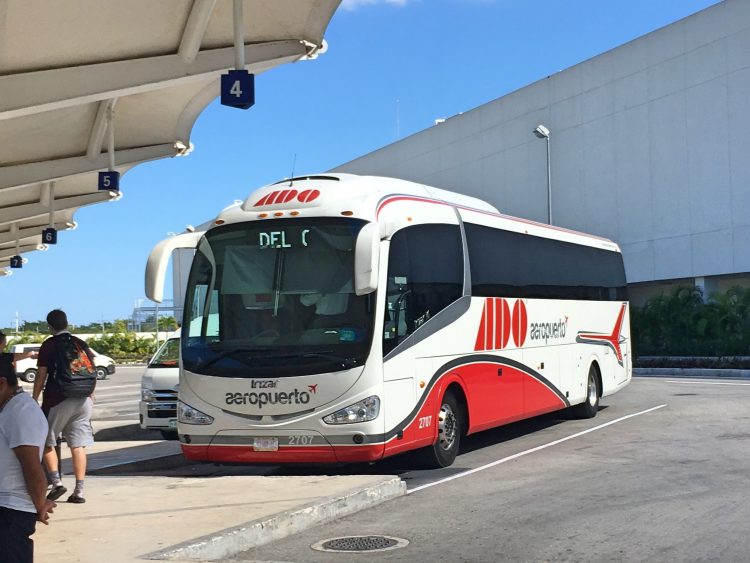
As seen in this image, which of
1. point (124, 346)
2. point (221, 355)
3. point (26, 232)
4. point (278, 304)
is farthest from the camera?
point (124, 346)

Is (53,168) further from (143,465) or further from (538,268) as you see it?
(538,268)

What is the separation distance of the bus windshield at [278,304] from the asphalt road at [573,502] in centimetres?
200

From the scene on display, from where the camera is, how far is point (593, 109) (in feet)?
155

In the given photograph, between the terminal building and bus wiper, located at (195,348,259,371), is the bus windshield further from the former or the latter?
the terminal building

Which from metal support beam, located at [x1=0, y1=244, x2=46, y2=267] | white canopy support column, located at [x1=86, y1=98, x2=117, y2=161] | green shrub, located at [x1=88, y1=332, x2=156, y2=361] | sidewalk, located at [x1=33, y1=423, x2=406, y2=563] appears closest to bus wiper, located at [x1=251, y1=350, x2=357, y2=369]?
sidewalk, located at [x1=33, y1=423, x2=406, y2=563]

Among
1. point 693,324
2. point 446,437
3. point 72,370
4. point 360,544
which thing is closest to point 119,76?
point 72,370

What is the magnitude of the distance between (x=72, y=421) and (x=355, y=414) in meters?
3.05

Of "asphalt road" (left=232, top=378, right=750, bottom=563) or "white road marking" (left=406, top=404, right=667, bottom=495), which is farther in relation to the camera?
"white road marking" (left=406, top=404, right=667, bottom=495)

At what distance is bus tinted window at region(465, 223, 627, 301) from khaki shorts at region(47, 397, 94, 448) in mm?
5806

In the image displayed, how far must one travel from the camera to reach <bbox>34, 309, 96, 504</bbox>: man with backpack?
32.0 feet

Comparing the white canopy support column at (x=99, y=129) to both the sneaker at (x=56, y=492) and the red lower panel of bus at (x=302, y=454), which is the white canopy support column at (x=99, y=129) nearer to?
the red lower panel of bus at (x=302, y=454)

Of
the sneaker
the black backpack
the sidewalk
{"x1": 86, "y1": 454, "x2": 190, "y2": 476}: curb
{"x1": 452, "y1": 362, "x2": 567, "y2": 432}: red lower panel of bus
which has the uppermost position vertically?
the black backpack

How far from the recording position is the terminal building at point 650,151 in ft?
132

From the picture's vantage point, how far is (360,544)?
8.03 metres
